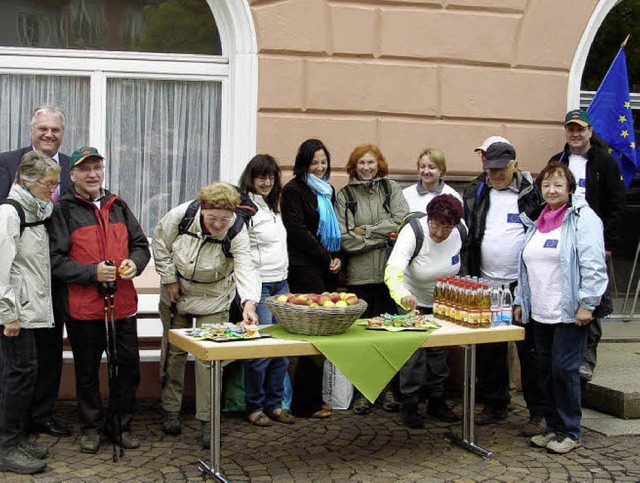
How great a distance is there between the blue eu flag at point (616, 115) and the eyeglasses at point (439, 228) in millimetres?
2427

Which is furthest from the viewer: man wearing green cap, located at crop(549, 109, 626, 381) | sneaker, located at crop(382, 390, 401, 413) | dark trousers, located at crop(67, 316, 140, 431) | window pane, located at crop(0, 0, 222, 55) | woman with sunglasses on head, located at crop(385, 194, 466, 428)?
window pane, located at crop(0, 0, 222, 55)

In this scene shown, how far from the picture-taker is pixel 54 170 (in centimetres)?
509

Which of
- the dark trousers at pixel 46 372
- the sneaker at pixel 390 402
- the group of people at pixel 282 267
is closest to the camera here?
the group of people at pixel 282 267

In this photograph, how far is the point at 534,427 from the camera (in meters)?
5.94

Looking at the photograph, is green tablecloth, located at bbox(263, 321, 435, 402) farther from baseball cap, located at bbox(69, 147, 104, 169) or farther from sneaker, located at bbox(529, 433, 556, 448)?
baseball cap, located at bbox(69, 147, 104, 169)

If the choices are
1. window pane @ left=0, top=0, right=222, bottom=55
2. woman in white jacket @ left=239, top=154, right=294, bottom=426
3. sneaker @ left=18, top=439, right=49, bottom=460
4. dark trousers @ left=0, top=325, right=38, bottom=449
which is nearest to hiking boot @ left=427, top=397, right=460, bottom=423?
woman in white jacket @ left=239, top=154, right=294, bottom=426

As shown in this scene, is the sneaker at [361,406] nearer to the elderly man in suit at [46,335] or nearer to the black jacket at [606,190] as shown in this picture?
the elderly man in suit at [46,335]

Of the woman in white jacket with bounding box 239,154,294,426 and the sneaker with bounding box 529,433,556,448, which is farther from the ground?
the woman in white jacket with bounding box 239,154,294,426

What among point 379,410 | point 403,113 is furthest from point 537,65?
point 379,410

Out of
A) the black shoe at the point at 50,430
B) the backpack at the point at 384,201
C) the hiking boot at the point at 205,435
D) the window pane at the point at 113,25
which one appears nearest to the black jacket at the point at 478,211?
the backpack at the point at 384,201

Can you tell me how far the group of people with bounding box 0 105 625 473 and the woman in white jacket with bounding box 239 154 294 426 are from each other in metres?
0.01

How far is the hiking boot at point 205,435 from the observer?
557cm

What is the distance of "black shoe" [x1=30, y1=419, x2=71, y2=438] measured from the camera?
5.64 meters

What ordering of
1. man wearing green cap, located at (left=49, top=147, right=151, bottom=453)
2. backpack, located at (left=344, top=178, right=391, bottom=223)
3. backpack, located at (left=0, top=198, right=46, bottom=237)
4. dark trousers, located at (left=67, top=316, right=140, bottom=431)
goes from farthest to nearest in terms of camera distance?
backpack, located at (left=344, top=178, right=391, bottom=223), dark trousers, located at (left=67, top=316, right=140, bottom=431), man wearing green cap, located at (left=49, top=147, right=151, bottom=453), backpack, located at (left=0, top=198, right=46, bottom=237)
